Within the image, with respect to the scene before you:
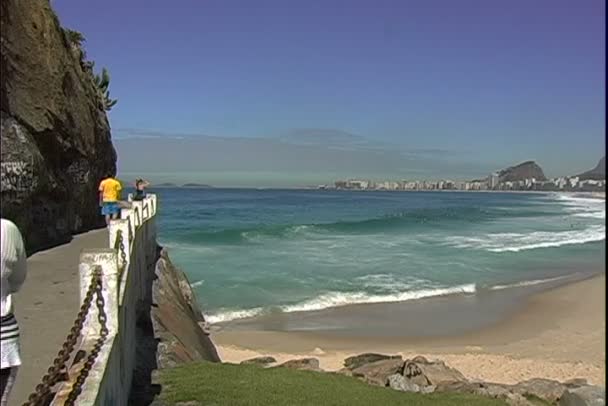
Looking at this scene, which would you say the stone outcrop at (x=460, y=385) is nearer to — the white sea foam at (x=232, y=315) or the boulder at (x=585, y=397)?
the boulder at (x=585, y=397)

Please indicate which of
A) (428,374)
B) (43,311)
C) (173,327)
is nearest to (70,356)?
(43,311)

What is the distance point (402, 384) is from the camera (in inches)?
441

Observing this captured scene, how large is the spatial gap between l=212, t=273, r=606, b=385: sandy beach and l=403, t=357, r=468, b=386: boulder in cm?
173

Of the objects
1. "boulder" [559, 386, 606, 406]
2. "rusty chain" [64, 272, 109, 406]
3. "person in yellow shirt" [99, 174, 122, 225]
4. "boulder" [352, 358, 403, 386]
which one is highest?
"person in yellow shirt" [99, 174, 122, 225]

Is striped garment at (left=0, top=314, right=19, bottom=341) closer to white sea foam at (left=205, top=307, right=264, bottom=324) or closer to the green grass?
the green grass

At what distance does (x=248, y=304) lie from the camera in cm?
2175

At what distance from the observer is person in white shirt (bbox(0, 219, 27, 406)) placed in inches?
131

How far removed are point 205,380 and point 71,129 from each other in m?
9.01

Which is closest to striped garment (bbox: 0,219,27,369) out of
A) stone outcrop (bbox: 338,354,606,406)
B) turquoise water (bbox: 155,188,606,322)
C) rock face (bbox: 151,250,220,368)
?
rock face (bbox: 151,250,220,368)

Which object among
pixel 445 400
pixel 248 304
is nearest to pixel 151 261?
pixel 248 304

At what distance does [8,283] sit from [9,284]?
12 mm

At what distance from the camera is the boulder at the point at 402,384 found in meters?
11.1

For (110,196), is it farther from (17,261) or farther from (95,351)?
(17,261)

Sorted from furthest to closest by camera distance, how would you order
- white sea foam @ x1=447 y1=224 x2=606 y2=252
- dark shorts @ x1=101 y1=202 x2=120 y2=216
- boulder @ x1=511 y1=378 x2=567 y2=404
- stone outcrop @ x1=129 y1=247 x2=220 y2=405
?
white sea foam @ x1=447 y1=224 x2=606 y2=252 < dark shorts @ x1=101 y1=202 x2=120 y2=216 < boulder @ x1=511 y1=378 x2=567 y2=404 < stone outcrop @ x1=129 y1=247 x2=220 y2=405
